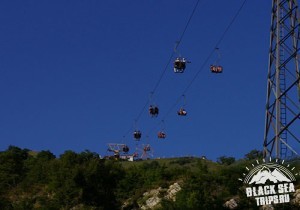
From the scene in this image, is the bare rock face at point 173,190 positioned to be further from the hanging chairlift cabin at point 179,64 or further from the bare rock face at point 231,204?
the hanging chairlift cabin at point 179,64

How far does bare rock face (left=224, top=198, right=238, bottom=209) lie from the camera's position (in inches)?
2237

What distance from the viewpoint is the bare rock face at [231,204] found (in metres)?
56.8

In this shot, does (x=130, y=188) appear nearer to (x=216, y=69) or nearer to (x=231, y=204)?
(x=231, y=204)

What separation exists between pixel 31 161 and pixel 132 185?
53631 mm

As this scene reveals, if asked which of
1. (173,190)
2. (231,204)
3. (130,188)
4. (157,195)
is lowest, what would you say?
(231,204)

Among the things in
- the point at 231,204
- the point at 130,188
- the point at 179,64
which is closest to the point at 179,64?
the point at 179,64

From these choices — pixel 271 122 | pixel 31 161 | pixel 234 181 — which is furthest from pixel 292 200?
pixel 31 161

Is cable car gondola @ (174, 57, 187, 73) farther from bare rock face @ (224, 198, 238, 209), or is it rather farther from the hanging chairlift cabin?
bare rock face @ (224, 198, 238, 209)

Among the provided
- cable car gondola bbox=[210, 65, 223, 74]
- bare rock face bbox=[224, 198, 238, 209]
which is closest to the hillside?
bare rock face bbox=[224, 198, 238, 209]

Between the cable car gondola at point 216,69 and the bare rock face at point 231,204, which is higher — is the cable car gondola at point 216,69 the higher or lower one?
the higher one

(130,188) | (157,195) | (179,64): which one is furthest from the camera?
(130,188)

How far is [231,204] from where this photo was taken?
57.5 metres

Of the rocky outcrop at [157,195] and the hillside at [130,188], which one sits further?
the rocky outcrop at [157,195]

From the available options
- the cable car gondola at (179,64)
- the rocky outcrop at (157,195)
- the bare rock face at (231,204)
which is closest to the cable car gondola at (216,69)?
the cable car gondola at (179,64)
